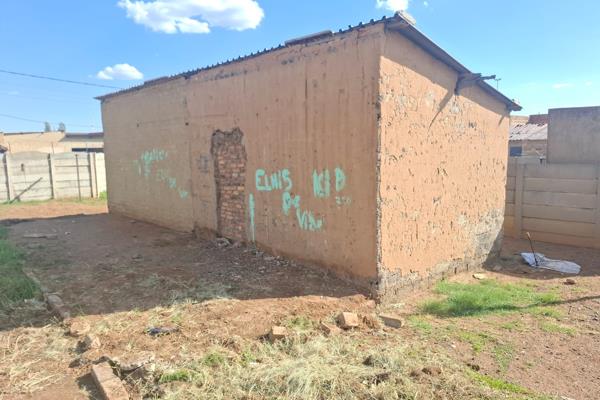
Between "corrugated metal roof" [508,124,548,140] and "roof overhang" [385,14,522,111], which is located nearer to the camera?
"roof overhang" [385,14,522,111]

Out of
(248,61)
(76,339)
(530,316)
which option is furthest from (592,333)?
(248,61)

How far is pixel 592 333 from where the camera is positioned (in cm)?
457

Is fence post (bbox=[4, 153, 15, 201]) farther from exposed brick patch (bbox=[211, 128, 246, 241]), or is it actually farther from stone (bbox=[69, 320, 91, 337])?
stone (bbox=[69, 320, 91, 337])

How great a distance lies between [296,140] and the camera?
6.07m

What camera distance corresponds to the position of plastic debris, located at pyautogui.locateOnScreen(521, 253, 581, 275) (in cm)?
710

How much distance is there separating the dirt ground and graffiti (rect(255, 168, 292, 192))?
1.17 meters

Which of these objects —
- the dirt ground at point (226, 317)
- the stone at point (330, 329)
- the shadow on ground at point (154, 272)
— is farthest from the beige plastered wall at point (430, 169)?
the stone at point (330, 329)

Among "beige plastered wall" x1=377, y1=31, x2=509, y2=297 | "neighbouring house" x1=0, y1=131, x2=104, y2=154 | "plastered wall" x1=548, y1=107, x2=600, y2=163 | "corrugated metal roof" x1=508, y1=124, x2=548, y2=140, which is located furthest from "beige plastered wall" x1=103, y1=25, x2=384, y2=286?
"neighbouring house" x1=0, y1=131, x2=104, y2=154

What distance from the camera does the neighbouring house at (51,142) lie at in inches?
1121

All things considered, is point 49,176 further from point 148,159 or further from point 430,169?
point 430,169

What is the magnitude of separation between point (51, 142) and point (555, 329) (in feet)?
112

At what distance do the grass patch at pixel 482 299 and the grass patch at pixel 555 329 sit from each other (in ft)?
1.60

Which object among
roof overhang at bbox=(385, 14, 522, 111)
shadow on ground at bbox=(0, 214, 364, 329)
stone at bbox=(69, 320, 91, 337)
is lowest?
stone at bbox=(69, 320, 91, 337)

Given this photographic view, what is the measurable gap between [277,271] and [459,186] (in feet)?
10.6
